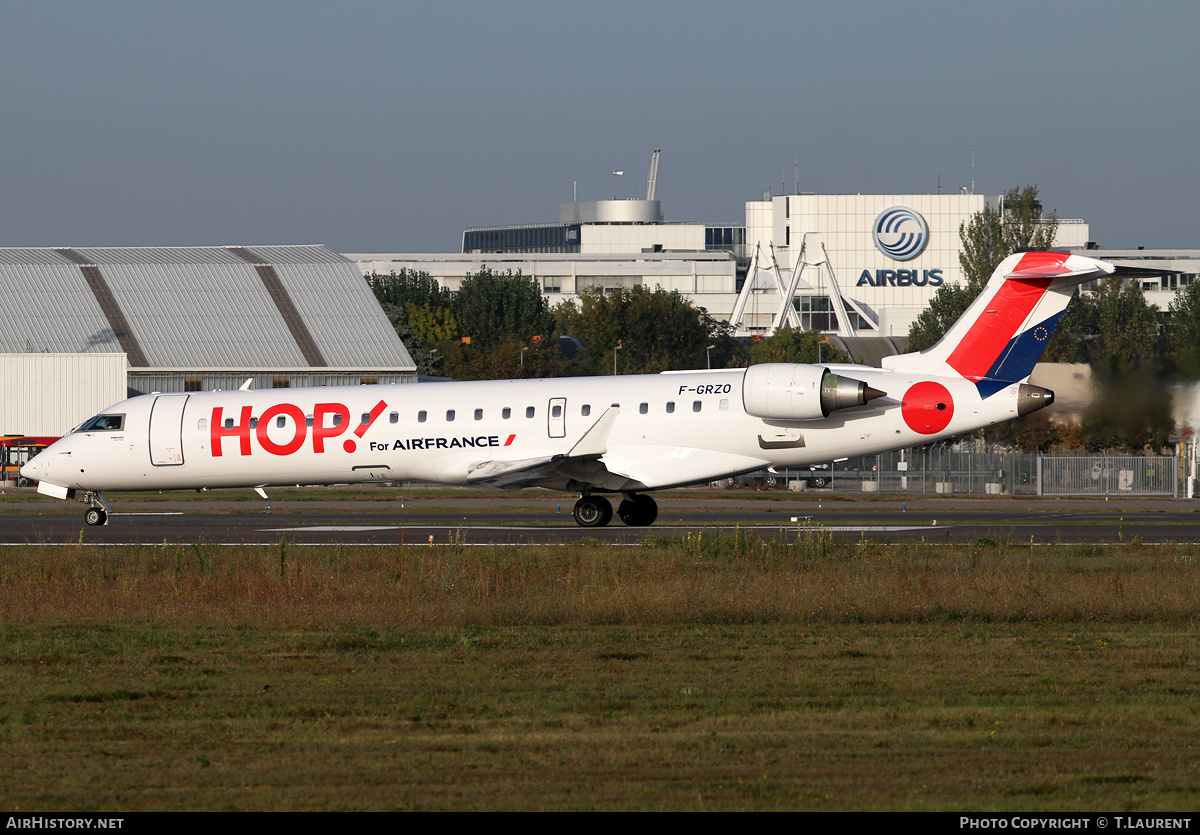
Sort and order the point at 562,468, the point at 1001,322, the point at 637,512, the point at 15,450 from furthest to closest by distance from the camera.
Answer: the point at 15,450, the point at 637,512, the point at 562,468, the point at 1001,322

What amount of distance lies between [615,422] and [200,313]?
47.6 metres

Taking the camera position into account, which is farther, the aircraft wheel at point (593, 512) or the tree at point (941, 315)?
the tree at point (941, 315)

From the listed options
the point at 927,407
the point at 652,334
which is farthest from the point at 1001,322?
the point at 652,334

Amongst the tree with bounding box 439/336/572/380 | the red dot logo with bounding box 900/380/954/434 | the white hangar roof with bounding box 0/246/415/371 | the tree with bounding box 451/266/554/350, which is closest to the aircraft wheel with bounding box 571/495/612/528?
the red dot logo with bounding box 900/380/954/434

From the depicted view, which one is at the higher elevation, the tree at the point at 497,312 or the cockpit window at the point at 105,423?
the tree at the point at 497,312

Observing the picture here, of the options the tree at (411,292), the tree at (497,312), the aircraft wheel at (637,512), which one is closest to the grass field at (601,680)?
the aircraft wheel at (637,512)

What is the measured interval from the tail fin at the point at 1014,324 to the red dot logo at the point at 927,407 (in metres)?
0.66

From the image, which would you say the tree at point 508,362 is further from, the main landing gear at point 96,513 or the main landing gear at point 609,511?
the main landing gear at point 609,511

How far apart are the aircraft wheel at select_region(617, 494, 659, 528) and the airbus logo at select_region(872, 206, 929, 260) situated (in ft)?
511

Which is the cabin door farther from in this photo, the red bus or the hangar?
the hangar

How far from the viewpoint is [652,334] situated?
125 meters

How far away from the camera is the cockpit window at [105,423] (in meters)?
32.8

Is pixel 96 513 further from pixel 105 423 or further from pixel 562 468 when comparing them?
pixel 562 468
